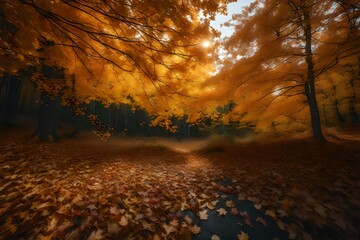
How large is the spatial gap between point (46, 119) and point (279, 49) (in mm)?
11653

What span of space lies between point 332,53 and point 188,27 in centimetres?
521

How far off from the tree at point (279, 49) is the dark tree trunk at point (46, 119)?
869 cm

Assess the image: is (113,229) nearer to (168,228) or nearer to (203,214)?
(168,228)

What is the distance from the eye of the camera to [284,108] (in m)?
8.82

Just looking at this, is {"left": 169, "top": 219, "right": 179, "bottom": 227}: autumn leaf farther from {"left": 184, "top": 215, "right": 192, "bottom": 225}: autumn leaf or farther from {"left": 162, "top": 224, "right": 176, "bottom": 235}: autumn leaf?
{"left": 184, "top": 215, "right": 192, "bottom": 225}: autumn leaf

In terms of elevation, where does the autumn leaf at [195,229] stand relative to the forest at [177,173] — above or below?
below

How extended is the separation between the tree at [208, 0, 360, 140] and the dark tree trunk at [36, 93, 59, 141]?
28.5ft

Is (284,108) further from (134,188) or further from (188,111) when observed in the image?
(134,188)

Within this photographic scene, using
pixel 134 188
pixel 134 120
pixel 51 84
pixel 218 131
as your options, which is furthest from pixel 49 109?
pixel 218 131

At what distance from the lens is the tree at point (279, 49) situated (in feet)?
18.5

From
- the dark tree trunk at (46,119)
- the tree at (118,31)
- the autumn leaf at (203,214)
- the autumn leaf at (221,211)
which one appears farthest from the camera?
the dark tree trunk at (46,119)

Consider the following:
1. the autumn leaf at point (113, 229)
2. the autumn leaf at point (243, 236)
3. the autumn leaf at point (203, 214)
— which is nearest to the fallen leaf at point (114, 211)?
the autumn leaf at point (113, 229)

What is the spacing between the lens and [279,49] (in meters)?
6.43

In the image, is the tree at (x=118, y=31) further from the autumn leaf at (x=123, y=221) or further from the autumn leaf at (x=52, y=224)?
the autumn leaf at (x=52, y=224)
